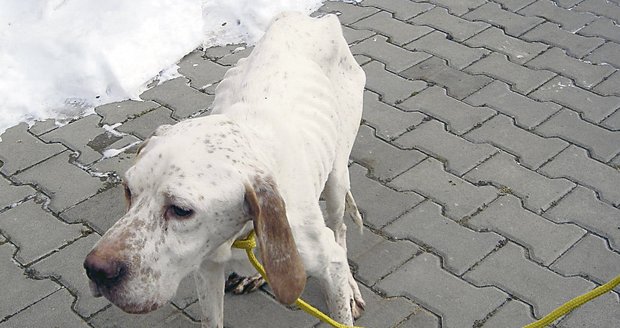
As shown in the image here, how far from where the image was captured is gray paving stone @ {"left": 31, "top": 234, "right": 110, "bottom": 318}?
369 cm

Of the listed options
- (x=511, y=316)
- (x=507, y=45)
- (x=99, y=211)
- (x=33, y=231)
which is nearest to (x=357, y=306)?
(x=511, y=316)

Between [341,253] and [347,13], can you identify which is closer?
[341,253]

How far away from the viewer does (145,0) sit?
6.02 metres

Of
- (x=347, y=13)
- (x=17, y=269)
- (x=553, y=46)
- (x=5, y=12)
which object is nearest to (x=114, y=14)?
(x=5, y=12)

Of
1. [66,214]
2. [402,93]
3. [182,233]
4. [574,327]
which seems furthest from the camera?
[402,93]

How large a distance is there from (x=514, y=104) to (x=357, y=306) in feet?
6.55

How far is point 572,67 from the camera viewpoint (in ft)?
17.6

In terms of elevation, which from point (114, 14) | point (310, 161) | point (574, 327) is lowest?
point (574, 327)

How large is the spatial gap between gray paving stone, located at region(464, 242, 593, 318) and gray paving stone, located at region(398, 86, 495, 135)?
1104mm

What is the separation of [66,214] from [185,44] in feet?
6.08

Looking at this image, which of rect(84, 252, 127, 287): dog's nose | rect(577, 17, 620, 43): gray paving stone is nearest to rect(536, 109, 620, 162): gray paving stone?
rect(577, 17, 620, 43): gray paving stone

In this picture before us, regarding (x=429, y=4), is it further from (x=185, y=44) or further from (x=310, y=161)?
(x=310, y=161)

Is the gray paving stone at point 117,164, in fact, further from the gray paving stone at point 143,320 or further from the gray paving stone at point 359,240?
the gray paving stone at point 359,240

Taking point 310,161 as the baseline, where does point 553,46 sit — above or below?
below
